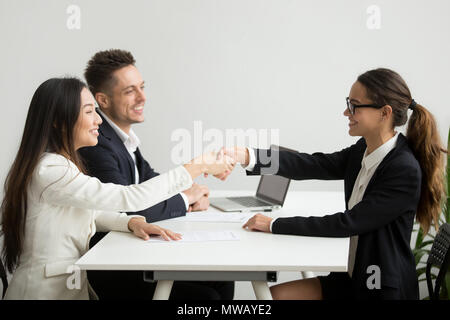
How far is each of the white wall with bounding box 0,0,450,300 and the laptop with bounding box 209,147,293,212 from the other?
122 cm

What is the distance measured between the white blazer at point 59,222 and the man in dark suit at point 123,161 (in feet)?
0.70

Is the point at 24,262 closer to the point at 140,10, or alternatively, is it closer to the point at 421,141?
the point at 421,141

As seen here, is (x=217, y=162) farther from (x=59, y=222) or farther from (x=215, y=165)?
(x=59, y=222)

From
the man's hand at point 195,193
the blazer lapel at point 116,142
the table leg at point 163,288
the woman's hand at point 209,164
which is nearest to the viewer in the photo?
the table leg at point 163,288

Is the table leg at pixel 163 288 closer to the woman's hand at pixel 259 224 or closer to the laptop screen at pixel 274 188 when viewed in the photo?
the woman's hand at pixel 259 224

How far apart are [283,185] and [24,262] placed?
4.17 feet

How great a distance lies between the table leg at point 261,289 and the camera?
1701mm

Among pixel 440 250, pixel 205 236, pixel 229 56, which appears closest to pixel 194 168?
pixel 205 236

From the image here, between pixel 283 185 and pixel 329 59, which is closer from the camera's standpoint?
pixel 283 185

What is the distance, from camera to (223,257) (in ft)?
5.39

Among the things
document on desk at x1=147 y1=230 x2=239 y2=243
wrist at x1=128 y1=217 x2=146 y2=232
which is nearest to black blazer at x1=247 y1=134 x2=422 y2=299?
document on desk at x1=147 y1=230 x2=239 y2=243

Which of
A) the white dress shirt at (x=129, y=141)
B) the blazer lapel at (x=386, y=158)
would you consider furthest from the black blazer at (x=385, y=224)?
the white dress shirt at (x=129, y=141)
